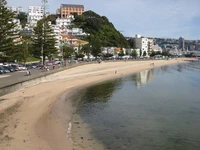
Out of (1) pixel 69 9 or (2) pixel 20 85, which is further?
(1) pixel 69 9

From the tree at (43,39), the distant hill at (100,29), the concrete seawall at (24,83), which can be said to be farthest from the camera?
the distant hill at (100,29)

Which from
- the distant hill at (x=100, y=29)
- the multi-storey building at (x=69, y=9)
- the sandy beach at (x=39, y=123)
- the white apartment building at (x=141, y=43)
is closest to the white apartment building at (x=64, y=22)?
the distant hill at (x=100, y=29)

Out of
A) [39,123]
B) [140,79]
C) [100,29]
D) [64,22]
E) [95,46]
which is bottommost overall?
[39,123]

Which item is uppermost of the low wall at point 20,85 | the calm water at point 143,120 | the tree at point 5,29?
the tree at point 5,29

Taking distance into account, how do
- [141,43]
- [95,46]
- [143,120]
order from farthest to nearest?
1. [141,43]
2. [95,46]
3. [143,120]

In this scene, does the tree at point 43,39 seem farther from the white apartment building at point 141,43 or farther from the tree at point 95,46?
the white apartment building at point 141,43

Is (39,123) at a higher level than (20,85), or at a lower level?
lower

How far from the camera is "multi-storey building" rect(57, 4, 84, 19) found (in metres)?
153

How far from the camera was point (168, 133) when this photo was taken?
14.0 m

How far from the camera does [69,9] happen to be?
15462 cm

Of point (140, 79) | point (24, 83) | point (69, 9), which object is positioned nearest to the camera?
point (24, 83)

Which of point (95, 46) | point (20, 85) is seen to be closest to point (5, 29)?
point (20, 85)

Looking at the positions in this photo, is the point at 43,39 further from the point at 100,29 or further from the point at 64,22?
the point at 64,22

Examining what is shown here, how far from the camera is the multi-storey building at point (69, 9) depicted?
152575mm
